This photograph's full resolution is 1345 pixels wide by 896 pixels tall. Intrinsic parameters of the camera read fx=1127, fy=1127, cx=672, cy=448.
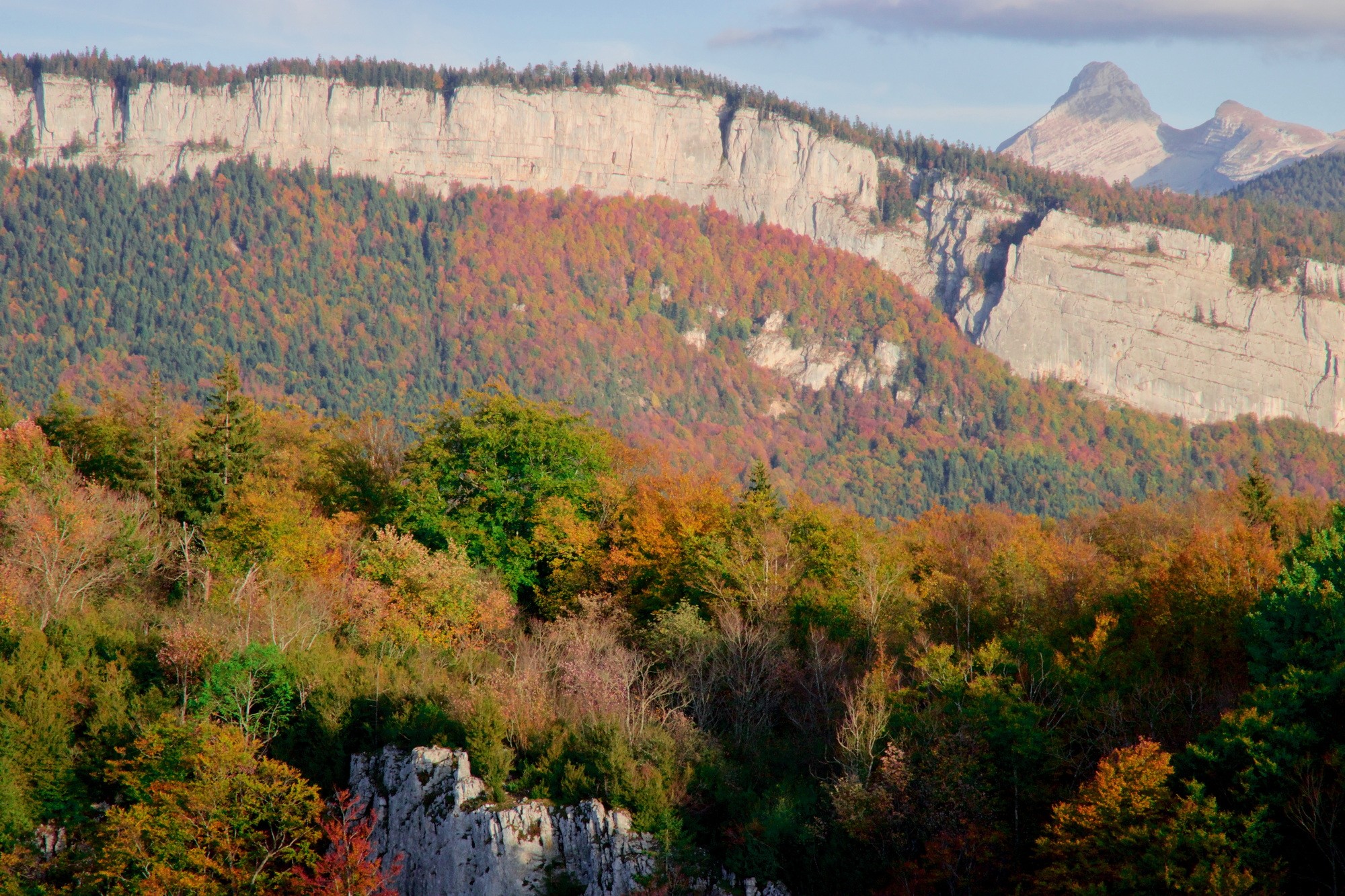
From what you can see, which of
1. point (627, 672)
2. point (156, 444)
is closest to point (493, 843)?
point (627, 672)

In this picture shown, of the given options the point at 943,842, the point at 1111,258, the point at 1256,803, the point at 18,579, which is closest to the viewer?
the point at 1256,803

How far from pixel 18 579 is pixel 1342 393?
189m

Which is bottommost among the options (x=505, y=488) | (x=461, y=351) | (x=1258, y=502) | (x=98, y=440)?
(x=461, y=351)

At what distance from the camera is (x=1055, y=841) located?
25.6m

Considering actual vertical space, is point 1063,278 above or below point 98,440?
above

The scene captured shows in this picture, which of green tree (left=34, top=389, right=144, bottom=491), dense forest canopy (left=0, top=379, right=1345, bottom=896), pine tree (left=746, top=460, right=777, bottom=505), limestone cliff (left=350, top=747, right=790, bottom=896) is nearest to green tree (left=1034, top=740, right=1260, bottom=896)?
dense forest canopy (left=0, top=379, right=1345, bottom=896)

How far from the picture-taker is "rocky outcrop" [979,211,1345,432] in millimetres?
179500

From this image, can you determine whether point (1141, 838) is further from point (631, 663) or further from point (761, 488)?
point (761, 488)

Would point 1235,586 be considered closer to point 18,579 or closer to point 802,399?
point 18,579

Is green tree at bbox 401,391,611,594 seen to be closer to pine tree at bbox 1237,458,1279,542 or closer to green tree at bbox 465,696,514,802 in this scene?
green tree at bbox 465,696,514,802

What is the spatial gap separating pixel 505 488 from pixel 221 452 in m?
12.3

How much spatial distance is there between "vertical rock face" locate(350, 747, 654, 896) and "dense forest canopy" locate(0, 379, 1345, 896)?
1.99ft

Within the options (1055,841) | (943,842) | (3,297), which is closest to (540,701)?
(943,842)

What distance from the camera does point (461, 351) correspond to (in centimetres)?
17425
